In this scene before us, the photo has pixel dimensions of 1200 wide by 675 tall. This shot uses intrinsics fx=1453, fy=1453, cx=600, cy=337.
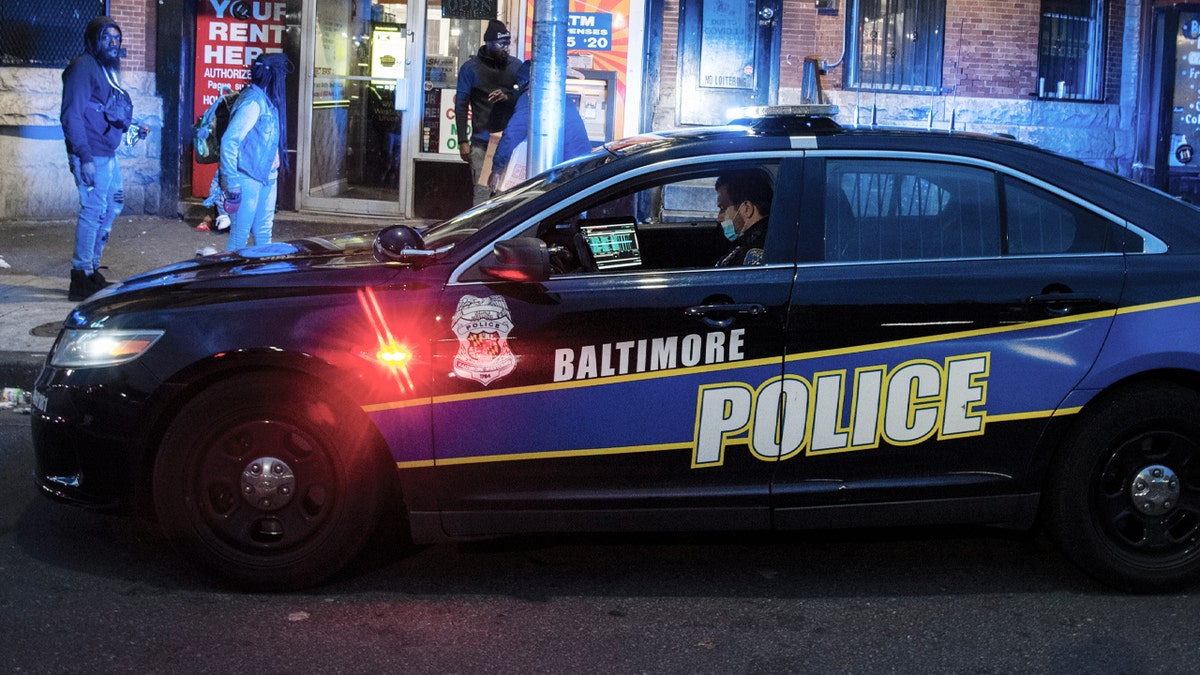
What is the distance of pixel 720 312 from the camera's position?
482 cm

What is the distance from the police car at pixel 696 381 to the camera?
15.7 ft

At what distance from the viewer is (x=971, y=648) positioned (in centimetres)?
452

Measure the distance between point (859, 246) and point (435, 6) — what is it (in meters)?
9.83

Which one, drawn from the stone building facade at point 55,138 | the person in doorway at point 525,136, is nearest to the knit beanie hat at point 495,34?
the person in doorway at point 525,136

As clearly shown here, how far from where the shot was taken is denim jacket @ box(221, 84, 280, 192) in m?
9.85

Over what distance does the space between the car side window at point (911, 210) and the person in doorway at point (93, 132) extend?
21.3 ft

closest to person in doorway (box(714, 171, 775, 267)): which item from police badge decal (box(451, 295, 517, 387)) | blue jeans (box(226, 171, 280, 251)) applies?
police badge decal (box(451, 295, 517, 387))

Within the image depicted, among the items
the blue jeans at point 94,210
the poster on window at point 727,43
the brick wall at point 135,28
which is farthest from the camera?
the poster on window at point 727,43

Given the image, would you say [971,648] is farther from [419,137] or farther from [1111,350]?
[419,137]

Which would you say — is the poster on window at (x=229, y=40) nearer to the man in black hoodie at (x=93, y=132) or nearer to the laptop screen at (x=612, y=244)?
the man in black hoodie at (x=93, y=132)

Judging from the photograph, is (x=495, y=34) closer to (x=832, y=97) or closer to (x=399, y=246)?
(x=832, y=97)

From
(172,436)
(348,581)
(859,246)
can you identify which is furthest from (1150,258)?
(172,436)

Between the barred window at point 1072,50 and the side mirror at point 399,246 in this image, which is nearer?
the side mirror at point 399,246

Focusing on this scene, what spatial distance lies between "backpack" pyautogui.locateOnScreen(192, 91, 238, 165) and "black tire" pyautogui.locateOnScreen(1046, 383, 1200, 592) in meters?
8.87
